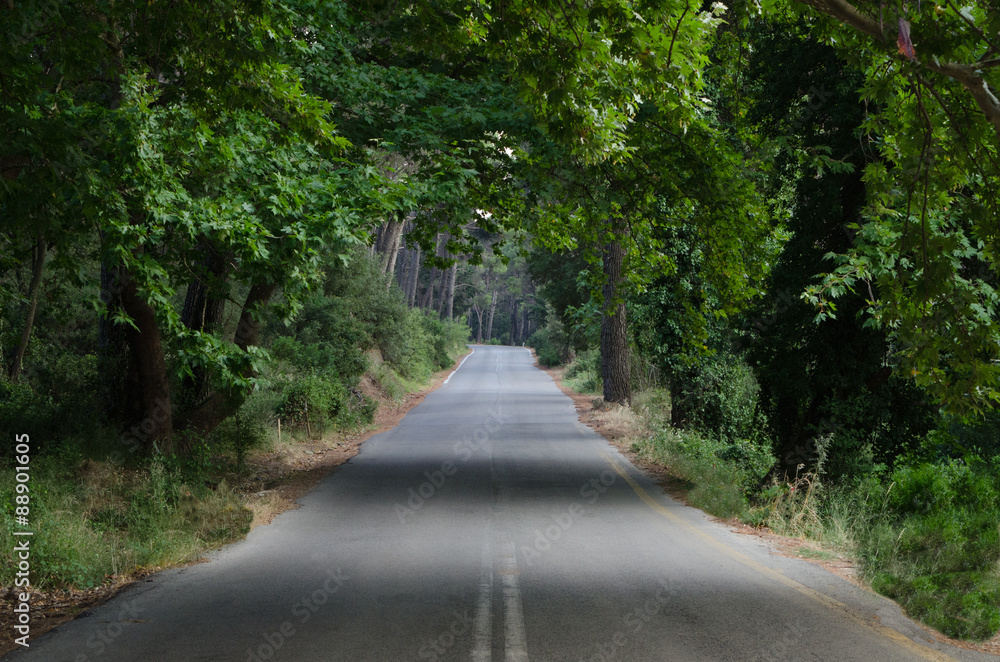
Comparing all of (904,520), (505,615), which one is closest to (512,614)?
(505,615)

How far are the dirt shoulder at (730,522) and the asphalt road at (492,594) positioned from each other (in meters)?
0.20

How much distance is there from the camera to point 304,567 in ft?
27.1

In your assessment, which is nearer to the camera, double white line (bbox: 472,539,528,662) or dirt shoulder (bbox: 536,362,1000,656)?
double white line (bbox: 472,539,528,662)

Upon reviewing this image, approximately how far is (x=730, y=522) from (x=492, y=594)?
490 cm

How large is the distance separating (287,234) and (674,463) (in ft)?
29.4

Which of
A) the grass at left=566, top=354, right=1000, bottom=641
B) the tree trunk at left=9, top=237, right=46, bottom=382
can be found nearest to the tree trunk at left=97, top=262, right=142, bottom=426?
the tree trunk at left=9, top=237, right=46, bottom=382

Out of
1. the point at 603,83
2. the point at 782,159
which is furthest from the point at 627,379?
the point at 603,83

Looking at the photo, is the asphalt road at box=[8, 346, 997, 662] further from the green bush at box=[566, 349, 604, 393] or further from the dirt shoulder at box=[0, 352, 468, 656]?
the green bush at box=[566, 349, 604, 393]

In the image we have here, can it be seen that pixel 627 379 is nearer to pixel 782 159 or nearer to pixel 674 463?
pixel 674 463

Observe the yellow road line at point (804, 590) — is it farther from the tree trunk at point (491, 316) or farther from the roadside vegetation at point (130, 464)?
the tree trunk at point (491, 316)

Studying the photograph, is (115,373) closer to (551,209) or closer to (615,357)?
(551,209)

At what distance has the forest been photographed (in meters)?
6.89

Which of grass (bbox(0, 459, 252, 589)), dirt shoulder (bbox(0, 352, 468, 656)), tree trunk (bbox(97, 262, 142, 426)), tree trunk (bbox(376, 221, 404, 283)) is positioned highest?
tree trunk (bbox(376, 221, 404, 283))

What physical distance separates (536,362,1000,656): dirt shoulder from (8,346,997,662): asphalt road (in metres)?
0.20
